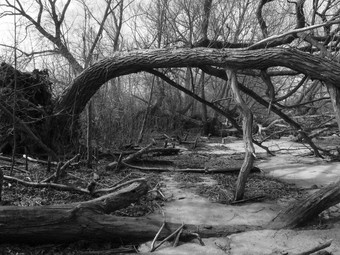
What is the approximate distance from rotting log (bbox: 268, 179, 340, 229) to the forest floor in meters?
0.11

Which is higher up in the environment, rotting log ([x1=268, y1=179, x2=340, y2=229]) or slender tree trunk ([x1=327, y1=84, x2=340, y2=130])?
slender tree trunk ([x1=327, y1=84, x2=340, y2=130])

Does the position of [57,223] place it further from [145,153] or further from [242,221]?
[145,153]

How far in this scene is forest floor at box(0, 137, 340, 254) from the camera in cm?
342

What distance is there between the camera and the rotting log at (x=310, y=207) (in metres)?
3.84

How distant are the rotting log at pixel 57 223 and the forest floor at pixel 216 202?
0.09 metres

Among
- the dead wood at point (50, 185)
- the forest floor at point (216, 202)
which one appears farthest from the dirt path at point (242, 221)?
the dead wood at point (50, 185)

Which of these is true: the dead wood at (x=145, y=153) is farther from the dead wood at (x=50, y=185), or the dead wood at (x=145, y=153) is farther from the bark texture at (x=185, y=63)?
the dead wood at (x=50, y=185)

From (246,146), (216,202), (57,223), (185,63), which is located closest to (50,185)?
(57,223)

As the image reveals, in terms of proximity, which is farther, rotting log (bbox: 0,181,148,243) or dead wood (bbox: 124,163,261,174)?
dead wood (bbox: 124,163,261,174)

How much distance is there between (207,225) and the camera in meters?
3.98

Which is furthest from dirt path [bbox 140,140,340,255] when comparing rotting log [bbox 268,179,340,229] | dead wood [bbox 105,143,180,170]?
dead wood [bbox 105,143,180,170]

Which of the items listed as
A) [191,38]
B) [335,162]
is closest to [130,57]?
[335,162]

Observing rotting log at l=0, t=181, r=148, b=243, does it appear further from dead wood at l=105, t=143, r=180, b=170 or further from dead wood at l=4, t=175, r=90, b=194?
dead wood at l=105, t=143, r=180, b=170

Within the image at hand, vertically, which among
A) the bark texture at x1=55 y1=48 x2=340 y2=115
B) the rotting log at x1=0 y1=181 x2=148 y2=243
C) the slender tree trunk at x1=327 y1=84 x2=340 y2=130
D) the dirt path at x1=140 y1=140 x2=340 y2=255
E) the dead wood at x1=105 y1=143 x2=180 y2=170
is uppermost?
the bark texture at x1=55 y1=48 x2=340 y2=115
